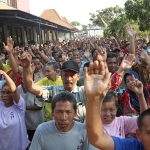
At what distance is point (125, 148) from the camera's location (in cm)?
175

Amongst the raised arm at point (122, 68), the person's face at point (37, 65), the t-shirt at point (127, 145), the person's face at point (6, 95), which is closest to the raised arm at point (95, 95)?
the t-shirt at point (127, 145)

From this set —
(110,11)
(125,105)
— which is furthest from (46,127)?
(110,11)

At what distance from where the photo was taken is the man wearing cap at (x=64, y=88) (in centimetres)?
267

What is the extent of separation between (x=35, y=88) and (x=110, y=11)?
6390cm

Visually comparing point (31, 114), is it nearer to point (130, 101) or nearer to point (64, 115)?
point (130, 101)

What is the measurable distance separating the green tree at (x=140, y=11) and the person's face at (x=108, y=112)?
1671 cm

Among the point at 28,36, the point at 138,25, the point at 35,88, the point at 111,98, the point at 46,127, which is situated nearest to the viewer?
the point at 46,127

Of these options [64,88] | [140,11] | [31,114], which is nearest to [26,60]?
[64,88]

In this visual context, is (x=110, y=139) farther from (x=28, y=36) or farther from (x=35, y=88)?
(x=28, y=36)

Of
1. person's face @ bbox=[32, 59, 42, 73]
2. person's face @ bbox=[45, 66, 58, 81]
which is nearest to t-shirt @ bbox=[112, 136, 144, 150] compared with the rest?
person's face @ bbox=[45, 66, 58, 81]

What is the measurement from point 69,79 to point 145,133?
1360 millimetres

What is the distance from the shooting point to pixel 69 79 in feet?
9.50

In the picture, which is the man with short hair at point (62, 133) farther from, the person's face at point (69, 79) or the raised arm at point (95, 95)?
the person's face at point (69, 79)

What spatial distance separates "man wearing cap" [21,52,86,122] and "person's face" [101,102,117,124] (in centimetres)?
38
